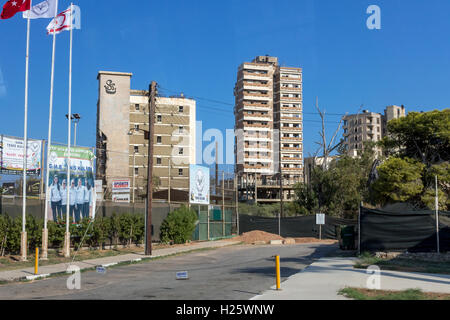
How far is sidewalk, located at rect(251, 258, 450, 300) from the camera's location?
37.0 ft

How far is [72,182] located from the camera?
26750mm

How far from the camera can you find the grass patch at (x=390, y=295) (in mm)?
10784

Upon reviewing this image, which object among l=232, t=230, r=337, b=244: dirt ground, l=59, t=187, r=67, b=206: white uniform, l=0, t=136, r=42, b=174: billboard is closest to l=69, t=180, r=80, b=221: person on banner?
l=59, t=187, r=67, b=206: white uniform

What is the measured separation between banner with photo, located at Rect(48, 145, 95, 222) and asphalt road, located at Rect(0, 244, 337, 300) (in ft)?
23.3

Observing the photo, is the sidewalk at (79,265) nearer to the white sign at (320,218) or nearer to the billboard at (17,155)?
the billboard at (17,155)

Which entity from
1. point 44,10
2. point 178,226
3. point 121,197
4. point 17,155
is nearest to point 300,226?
point 178,226

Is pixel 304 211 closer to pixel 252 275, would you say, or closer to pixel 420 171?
pixel 420 171

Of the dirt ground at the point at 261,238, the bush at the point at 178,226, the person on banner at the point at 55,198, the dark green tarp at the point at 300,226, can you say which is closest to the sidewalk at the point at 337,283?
the person on banner at the point at 55,198

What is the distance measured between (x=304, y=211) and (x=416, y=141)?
22.8 meters

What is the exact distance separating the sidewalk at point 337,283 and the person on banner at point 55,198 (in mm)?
14089

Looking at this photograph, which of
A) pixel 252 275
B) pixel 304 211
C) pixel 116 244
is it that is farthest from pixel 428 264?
pixel 304 211

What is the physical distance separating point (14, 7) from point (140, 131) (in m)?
71.9

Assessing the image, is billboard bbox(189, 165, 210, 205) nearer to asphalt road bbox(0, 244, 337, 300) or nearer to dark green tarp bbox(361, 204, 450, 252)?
asphalt road bbox(0, 244, 337, 300)
